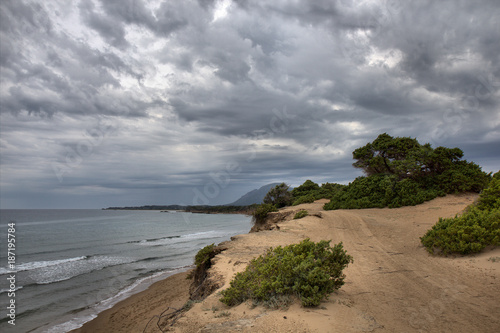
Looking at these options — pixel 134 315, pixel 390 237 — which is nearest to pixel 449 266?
pixel 390 237

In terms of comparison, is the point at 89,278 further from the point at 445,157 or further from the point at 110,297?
the point at 445,157

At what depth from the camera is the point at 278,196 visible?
3344 cm

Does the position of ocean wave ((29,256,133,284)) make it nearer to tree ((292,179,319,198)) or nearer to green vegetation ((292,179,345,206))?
Answer: green vegetation ((292,179,345,206))

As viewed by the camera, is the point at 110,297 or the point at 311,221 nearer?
the point at 110,297

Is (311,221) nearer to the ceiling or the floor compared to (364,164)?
nearer to the floor

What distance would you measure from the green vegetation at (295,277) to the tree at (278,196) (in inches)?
1093

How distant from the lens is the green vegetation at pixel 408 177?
18.4 meters

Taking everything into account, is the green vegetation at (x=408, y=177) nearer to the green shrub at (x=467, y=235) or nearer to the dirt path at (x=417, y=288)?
the dirt path at (x=417, y=288)

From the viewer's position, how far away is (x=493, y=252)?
6746 mm

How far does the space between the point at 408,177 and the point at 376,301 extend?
19623 mm

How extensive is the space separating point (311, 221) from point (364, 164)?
44.9 ft

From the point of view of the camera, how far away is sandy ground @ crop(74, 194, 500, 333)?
380 centimetres

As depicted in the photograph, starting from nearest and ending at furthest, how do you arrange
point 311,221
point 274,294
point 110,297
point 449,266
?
point 274,294
point 449,266
point 110,297
point 311,221

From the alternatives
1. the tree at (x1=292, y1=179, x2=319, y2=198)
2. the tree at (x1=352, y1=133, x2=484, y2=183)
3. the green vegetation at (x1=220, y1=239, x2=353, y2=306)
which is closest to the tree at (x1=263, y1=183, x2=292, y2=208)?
the tree at (x1=292, y1=179, x2=319, y2=198)
